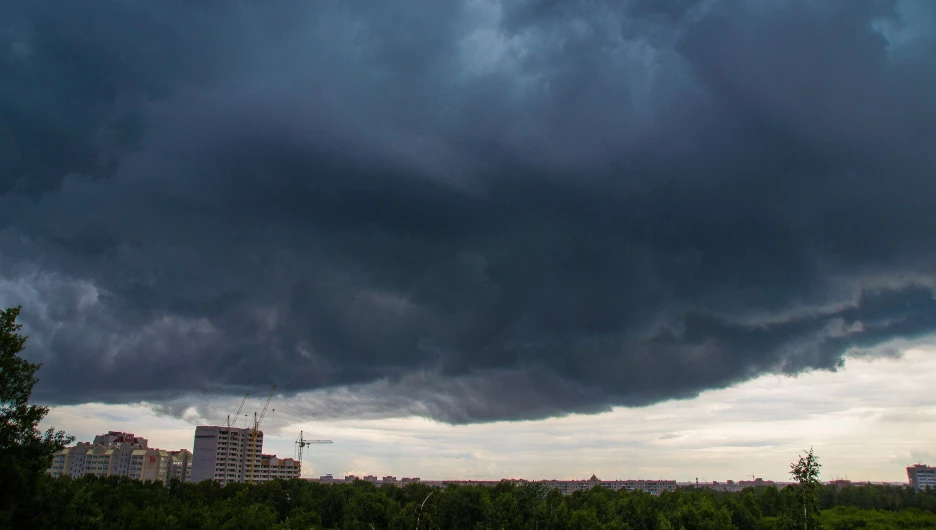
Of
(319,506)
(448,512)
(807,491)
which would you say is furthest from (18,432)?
(319,506)

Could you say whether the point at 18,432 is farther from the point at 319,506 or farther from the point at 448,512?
the point at 319,506

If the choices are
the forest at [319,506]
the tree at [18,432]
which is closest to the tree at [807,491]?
the forest at [319,506]

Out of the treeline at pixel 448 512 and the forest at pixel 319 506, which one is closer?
the forest at pixel 319 506

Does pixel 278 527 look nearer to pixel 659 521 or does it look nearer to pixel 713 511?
pixel 659 521

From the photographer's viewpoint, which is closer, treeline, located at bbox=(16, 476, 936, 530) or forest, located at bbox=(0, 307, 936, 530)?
forest, located at bbox=(0, 307, 936, 530)

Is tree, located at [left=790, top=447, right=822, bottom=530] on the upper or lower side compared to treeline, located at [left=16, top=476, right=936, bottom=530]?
upper

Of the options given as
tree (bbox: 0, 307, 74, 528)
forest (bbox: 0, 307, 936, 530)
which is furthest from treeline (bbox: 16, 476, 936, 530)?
tree (bbox: 0, 307, 74, 528)

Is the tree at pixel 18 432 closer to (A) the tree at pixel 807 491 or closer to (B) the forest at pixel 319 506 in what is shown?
(B) the forest at pixel 319 506

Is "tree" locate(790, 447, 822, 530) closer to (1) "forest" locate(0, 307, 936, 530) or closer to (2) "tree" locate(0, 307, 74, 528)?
(1) "forest" locate(0, 307, 936, 530)
